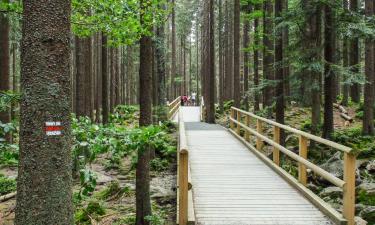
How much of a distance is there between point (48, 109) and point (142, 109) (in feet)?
15.7

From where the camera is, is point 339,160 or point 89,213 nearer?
point 89,213

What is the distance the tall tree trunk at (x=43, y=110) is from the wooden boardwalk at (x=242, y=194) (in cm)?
342

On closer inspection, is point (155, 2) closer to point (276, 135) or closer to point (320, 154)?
point (276, 135)

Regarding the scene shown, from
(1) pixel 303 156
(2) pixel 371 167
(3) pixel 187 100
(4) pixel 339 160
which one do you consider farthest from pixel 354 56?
(3) pixel 187 100

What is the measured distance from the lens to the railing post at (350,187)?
19.6 feet

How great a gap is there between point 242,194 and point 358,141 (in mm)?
8921

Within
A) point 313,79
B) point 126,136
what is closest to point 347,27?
point 313,79

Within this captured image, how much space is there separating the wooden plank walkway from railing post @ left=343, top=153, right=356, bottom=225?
37 cm

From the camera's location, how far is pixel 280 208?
22.9ft

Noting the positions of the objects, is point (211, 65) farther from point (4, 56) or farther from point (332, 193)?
point (332, 193)

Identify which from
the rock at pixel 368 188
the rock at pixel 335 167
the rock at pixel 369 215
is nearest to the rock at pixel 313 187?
the rock at pixel 335 167

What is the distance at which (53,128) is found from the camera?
319cm

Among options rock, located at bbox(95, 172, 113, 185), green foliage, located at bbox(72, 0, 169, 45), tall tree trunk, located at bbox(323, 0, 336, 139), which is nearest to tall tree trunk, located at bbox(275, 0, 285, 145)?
tall tree trunk, located at bbox(323, 0, 336, 139)

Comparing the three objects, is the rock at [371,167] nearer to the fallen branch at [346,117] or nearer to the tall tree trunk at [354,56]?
the tall tree trunk at [354,56]
